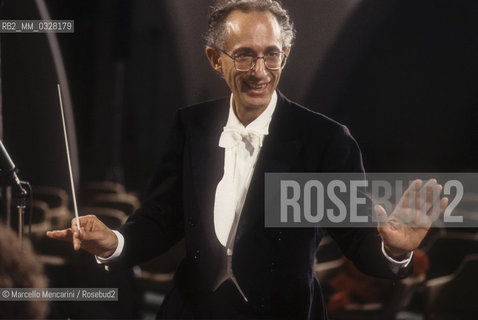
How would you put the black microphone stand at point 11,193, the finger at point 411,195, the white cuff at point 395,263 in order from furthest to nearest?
1. the black microphone stand at point 11,193
2. the white cuff at point 395,263
3. the finger at point 411,195

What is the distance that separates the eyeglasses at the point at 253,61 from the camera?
68.6 inches

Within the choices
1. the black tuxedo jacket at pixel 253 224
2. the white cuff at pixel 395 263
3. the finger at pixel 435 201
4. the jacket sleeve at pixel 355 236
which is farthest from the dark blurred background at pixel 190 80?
the finger at pixel 435 201

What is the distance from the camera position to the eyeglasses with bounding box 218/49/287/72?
1.74 meters

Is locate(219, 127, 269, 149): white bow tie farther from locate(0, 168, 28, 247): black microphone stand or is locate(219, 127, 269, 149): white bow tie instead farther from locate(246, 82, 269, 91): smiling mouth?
locate(0, 168, 28, 247): black microphone stand

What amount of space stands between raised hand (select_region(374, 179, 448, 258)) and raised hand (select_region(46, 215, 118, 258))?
774 mm

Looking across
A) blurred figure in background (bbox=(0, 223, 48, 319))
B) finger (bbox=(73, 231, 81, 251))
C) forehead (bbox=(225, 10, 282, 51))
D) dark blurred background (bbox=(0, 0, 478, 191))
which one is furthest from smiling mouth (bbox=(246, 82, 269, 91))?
blurred figure in background (bbox=(0, 223, 48, 319))

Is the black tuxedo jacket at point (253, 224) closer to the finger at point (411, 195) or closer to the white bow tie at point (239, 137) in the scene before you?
the white bow tie at point (239, 137)

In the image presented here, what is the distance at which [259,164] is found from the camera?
1.73 meters

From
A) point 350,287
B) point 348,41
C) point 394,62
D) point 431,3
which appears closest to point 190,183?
point 348,41

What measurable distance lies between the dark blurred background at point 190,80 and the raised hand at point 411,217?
62 cm

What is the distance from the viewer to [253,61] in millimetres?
1744

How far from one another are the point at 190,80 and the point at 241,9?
1.69 ft

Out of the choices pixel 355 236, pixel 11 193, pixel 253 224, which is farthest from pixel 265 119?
pixel 11 193

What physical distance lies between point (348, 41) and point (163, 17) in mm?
749
